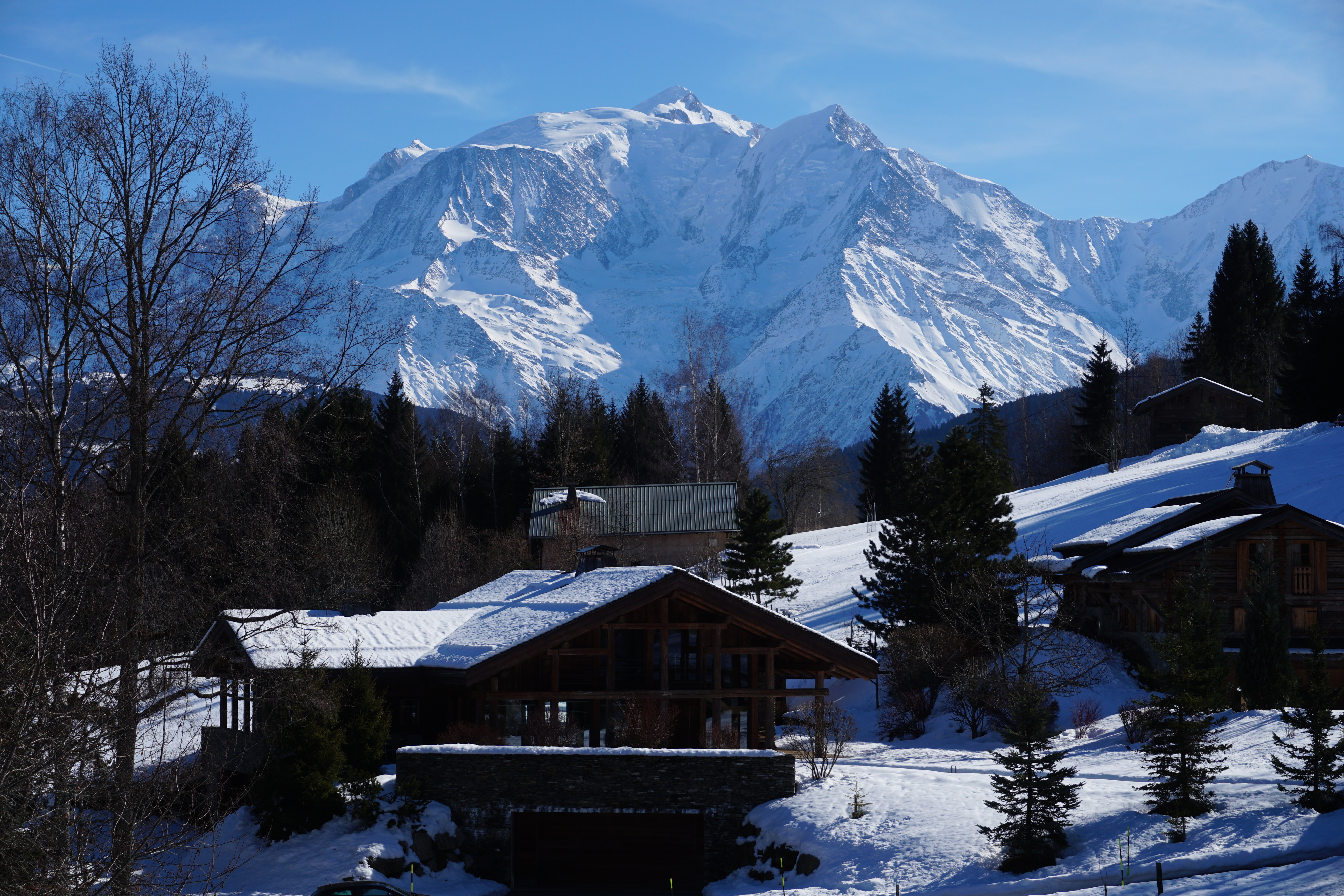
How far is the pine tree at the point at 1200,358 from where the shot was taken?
85125mm

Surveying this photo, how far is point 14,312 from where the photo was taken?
18.5m

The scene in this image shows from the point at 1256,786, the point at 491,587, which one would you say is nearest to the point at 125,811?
the point at 1256,786

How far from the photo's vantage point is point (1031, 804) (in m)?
20.8

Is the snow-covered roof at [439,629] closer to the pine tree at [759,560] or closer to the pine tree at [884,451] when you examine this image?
the pine tree at [759,560]

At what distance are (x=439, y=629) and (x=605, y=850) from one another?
7917mm

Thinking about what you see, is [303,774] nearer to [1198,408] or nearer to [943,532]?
[943,532]

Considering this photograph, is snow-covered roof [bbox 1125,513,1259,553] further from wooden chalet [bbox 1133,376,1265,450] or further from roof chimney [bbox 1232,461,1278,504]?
wooden chalet [bbox 1133,376,1265,450]

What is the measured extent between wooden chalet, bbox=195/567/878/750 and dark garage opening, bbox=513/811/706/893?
230 cm

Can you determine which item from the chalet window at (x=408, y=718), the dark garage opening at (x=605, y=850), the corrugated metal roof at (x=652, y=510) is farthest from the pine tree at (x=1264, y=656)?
the corrugated metal roof at (x=652, y=510)

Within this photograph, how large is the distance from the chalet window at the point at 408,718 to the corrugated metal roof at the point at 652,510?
25372 millimetres

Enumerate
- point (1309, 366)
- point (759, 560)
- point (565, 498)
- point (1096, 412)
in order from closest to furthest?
1. point (759, 560)
2. point (565, 498)
3. point (1309, 366)
4. point (1096, 412)

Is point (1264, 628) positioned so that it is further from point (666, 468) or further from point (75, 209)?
point (666, 468)

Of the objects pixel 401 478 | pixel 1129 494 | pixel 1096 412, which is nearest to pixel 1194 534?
pixel 1129 494

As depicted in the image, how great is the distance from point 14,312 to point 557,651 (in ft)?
44.1
